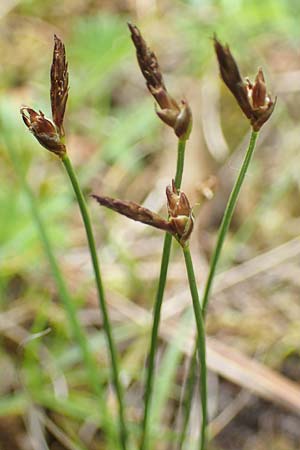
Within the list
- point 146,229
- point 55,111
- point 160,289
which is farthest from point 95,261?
point 146,229

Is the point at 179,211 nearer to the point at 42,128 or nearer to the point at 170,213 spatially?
the point at 170,213

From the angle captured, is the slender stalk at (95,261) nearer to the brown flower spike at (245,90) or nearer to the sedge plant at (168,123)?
the sedge plant at (168,123)

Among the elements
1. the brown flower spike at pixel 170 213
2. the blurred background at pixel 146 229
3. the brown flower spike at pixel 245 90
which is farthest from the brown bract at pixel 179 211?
the blurred background at pixel 146 229

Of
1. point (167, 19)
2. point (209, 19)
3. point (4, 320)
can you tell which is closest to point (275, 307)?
point (4, 320)

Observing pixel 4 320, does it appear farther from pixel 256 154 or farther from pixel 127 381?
pixel 256 154

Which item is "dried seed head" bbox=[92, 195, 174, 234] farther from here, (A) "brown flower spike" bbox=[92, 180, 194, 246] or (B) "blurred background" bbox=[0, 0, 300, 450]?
(B) "blurred background" bbox=[0, 0, 300, 450]
